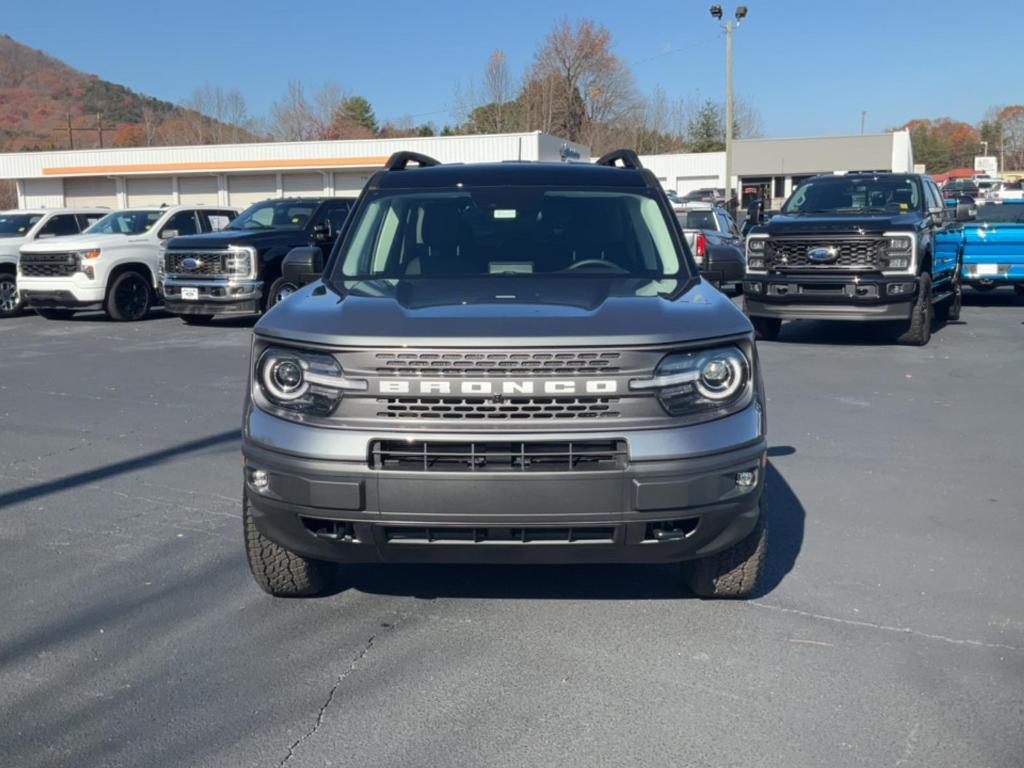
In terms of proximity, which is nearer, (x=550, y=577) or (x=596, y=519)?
(x=596, y=519)

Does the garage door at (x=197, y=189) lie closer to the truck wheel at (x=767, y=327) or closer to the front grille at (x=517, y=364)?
the truck wheel at (x=767, y=327)

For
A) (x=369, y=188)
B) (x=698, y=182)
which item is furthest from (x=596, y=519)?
(x=698, y=182)

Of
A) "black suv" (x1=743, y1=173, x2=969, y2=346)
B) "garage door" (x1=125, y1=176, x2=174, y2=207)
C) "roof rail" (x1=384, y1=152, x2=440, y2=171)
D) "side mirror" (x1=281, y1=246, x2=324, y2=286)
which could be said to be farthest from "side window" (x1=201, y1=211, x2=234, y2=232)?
"garage door" (x1=125, y1=176, x2=174, y2=207)

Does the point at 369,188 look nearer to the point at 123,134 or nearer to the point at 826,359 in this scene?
the point at 826,359

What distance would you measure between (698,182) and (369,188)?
6252 cm

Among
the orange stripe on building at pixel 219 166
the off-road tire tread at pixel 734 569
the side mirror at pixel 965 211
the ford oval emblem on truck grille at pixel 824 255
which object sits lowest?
the off-road tire tread at pixel 734 569

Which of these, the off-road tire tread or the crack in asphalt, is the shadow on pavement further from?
the off-road tire tread

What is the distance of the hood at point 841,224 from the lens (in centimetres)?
1244

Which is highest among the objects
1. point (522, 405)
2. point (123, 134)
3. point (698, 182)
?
point (123, 134)

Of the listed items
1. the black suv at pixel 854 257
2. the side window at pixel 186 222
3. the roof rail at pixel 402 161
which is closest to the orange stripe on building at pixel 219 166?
the side window at pixel 186 222

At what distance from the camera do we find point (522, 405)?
12.5 ft

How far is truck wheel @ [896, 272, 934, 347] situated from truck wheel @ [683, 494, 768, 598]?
9.12 meters

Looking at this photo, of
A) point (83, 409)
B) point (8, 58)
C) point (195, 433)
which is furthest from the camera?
point (8, 58)

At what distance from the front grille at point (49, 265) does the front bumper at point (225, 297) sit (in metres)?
2.30
